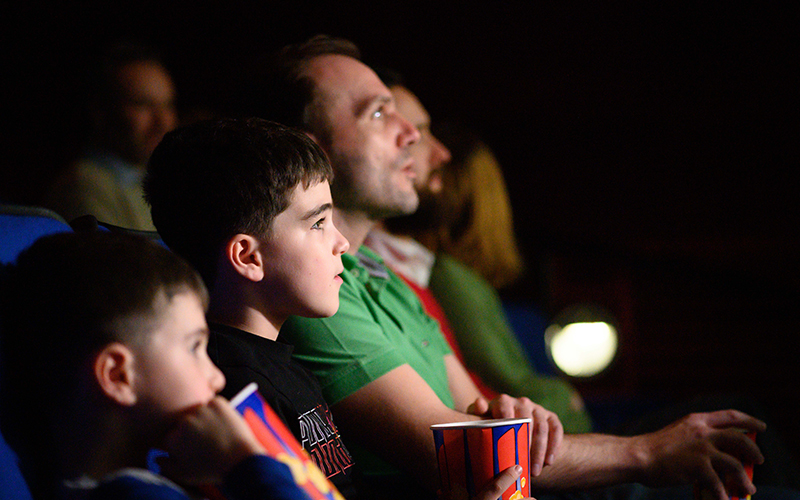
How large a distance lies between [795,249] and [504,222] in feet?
6.36

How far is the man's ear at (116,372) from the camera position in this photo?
1.98 ft

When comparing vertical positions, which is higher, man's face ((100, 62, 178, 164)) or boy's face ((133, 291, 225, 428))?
man's face ((100, 62, 178, 164))

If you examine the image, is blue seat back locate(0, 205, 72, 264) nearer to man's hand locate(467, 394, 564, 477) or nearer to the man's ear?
the man's ear

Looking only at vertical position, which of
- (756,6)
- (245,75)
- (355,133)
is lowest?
(355,133)

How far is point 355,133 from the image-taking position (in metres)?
1.27

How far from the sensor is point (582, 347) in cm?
246

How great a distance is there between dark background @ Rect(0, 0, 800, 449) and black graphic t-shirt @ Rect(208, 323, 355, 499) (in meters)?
2.66

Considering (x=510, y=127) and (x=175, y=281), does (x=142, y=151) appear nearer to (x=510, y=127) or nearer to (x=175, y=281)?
(x=175, y=281)

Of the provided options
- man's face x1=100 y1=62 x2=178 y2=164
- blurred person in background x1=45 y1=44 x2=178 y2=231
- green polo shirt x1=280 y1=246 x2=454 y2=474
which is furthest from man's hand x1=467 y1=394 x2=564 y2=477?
man's face x1=100 y1=62 x2=178 y2=164

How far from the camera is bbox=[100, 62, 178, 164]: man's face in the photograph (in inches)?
87.0

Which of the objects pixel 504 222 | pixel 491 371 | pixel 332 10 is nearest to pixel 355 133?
pixel 491 371

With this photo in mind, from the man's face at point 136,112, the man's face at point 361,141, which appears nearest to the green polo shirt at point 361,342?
the man's face at point 361,141

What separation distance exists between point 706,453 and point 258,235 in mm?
707

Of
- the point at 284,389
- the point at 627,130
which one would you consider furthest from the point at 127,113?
the point at 627,130
